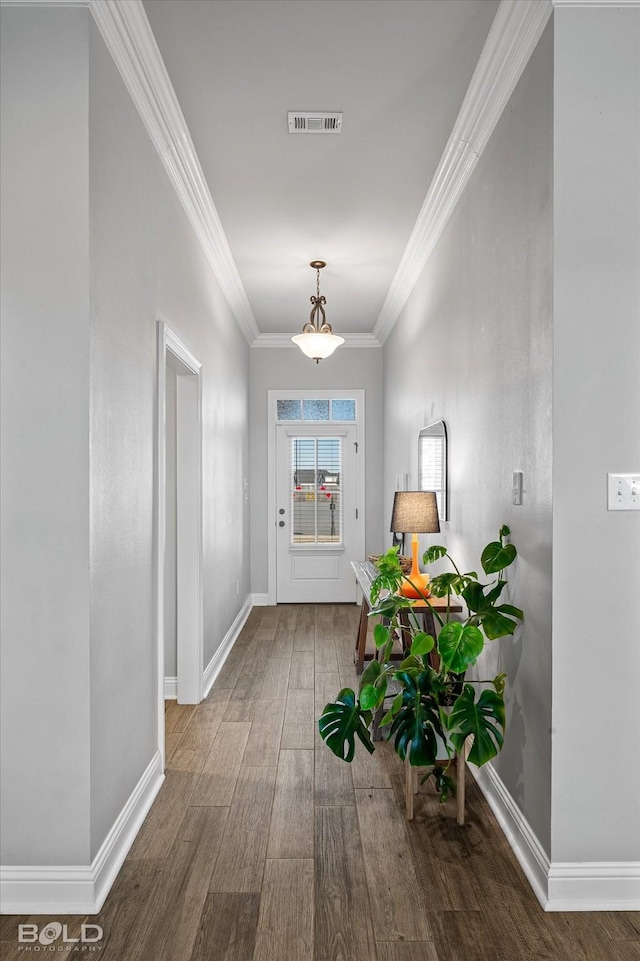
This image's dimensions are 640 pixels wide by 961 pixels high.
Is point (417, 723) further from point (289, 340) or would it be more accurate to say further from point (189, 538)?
point (289, 340)

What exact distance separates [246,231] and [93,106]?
6.52 ft

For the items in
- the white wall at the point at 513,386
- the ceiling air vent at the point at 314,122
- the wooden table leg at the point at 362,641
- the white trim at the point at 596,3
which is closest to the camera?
the white trim at the point at 596,3

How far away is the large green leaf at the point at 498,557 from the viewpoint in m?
2.19

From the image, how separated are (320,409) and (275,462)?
28.1 inches

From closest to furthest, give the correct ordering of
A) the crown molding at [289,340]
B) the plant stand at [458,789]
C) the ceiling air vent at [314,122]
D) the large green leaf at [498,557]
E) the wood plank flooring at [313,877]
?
1. the wood plank flooring at [313,877]
2. the large green leaf at [498,557]
3. the plant stand at [458,789]
4. the ceiling air vent at [314,122]
5. the crown molding at [289,340]

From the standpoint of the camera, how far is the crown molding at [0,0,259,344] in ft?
6.46

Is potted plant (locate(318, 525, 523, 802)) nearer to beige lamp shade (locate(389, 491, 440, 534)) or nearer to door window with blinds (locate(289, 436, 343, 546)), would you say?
beige lamp shade (locate(389, 491, 440, 534))

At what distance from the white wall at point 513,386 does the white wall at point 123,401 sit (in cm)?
136

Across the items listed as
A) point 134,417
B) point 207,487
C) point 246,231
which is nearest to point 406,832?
point 134,417

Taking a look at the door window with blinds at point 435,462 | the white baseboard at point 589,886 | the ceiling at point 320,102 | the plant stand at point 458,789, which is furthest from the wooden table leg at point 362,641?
the ceiling at point 320,102

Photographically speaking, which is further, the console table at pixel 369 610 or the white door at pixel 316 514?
the white door at pixel 316 514

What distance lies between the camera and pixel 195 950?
1745 mm

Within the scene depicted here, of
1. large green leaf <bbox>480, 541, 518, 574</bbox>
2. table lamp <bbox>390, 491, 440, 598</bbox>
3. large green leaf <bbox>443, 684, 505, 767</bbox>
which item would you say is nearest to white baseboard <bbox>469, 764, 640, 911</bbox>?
large green leaf <bbox>443, 684, 505, 767</bbox>

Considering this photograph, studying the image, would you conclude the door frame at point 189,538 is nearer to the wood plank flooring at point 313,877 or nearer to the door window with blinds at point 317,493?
the wood plank flooring at point 313,877
